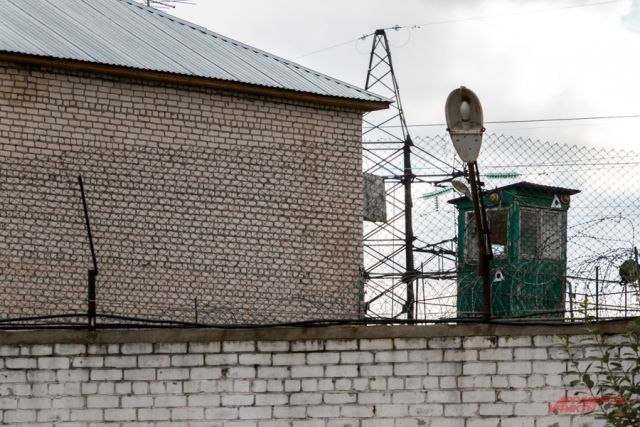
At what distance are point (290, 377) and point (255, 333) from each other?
1.20 feet

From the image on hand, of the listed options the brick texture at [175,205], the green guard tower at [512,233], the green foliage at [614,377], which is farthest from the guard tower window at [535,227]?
the green foliage at [614,377]

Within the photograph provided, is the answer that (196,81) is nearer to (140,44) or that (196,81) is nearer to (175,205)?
(140,44)

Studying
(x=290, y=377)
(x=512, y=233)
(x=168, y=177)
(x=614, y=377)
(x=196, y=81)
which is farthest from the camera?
(x=196, y=81)

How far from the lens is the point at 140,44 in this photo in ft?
50.1

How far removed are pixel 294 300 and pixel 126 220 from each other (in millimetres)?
2006

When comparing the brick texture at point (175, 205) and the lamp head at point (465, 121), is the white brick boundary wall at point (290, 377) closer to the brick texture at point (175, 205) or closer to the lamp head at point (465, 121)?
the lamp head at point (465, 121)

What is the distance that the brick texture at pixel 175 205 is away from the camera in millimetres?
12594

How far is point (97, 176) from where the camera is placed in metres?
13.3

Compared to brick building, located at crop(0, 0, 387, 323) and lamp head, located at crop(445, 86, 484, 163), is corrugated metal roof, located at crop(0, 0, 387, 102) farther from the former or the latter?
lamp head, located at crop(445, 86, 484, 163)

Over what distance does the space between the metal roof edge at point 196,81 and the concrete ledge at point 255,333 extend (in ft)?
19.3

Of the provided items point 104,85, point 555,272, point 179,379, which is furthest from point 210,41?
point 179,379

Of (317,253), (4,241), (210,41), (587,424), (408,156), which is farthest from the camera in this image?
(408,156)

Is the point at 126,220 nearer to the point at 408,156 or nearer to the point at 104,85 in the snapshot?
the point at 104,85

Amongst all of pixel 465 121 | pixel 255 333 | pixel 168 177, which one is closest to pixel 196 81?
pixel 168 177
